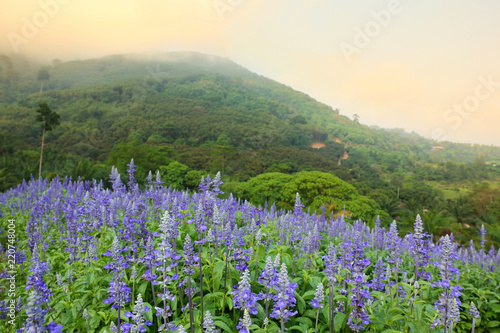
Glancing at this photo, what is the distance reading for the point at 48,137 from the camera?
59062 millimetres

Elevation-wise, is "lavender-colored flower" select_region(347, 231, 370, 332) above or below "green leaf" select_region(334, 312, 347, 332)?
above

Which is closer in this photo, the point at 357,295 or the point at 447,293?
the point at 447,293

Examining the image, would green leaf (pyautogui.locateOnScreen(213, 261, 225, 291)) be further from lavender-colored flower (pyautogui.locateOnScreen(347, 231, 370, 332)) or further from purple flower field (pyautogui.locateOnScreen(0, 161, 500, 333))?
lavender-colored flower (pyautogui.locateOnScreen(347, 231, 370, 332))

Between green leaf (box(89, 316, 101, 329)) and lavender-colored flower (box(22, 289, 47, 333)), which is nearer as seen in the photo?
lavender-colored flower (box(22, 289, 47, 333))

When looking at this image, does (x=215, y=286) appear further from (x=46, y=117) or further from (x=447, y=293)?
(x=46, y=117)

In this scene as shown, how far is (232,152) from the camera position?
42656 mm

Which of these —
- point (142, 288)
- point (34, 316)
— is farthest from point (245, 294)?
point (142, 288)

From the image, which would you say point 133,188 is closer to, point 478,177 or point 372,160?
point 372,160

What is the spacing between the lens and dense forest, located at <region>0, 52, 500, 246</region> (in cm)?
2598

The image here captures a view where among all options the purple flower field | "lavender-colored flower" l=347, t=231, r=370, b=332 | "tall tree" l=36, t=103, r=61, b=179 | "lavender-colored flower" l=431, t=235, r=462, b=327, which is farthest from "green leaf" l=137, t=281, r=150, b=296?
"tall tree" l=36, t=103, r=61, b=179

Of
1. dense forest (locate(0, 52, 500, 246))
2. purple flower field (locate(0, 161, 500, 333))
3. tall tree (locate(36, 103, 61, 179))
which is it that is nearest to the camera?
purple flower field (locate(0, 161, 500, 333))

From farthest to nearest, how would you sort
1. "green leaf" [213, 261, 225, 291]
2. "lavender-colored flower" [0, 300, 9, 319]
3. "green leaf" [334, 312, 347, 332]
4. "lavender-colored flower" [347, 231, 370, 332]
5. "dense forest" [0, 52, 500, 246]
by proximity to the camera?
"dense forest" [0, 52, 500, 246] < "green leaf" [213, 261, 225, 291] < "lavender-colored flower" [0, 300, 9, 319] < "green leaf" [334, 312, 347, 332] < "lavender-colored flower" [347, 231, 370, 332]

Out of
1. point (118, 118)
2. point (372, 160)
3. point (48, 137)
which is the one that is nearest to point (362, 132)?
point (372, 160)

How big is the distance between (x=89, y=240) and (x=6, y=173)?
58.7ft
